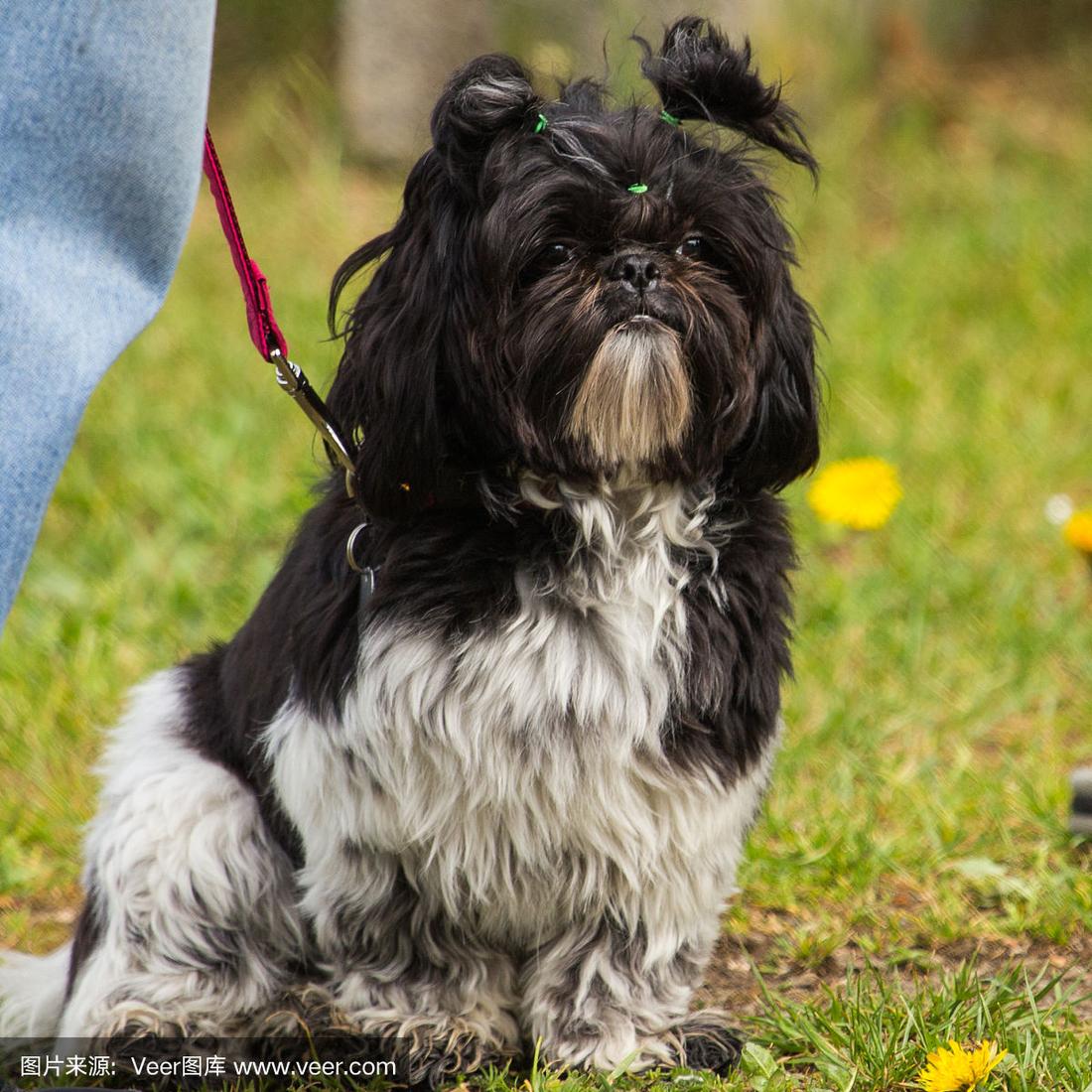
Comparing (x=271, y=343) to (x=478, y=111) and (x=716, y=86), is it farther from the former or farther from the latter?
(x=716, y=86)

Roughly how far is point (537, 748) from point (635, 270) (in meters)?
0.69

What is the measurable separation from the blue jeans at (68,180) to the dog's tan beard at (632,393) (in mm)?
609

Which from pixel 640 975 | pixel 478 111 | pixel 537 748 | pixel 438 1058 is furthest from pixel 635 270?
pixel 438 1058

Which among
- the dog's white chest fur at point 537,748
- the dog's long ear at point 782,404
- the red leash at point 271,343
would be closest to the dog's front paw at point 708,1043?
the dog's white chest fur at point 537,748

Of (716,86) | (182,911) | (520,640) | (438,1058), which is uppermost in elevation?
(716,86)

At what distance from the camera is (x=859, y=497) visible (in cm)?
420

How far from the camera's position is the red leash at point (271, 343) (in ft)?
7.66

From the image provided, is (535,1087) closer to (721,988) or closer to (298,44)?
(721,988)

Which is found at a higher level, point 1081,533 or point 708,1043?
point 1081,533

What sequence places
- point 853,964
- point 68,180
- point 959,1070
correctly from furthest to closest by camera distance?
point 853,964, point 959,1070, point 68,180

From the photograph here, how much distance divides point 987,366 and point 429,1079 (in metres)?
3.72

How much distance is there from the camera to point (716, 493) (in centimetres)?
245

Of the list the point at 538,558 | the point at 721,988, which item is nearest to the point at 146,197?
the point at 538,558

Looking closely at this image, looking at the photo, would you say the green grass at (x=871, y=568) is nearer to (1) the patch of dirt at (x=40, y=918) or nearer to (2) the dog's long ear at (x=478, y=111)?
(1) the patch of dirt at (x=40, y=918)
